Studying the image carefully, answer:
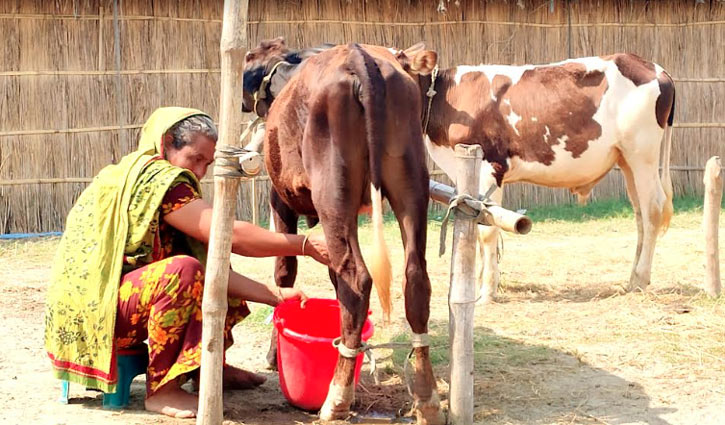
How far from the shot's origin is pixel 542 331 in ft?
20.5

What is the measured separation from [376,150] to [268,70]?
2.15 meters

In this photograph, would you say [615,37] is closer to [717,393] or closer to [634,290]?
[634,290]

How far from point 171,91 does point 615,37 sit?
5.88 metres

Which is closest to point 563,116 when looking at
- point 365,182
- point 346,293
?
point 365,182

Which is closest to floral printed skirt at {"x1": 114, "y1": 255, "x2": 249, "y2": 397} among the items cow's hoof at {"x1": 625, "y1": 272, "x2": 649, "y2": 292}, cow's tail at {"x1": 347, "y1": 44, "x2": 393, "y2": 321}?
cow's tail at {"x1": 347, "y1": 44, "x2": 393, "y2": 321}

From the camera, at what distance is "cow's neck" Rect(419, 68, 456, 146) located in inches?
303

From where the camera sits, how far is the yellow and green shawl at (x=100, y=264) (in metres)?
4.35

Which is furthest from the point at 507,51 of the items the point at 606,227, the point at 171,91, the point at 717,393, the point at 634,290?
the point at 717,393

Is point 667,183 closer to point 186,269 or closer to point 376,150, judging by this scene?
point 376,150

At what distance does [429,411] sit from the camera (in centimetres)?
423

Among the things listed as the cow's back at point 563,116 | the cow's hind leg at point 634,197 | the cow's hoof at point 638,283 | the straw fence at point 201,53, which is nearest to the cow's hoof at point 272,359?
the cow's back at point 563,116

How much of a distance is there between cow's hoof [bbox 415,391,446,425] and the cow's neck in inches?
147

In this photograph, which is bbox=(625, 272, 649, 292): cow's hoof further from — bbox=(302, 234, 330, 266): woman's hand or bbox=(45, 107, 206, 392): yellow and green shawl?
bbox=(45, 107, 206, 392): yellow and green shawl

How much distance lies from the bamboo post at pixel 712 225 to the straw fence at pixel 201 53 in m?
5.39
